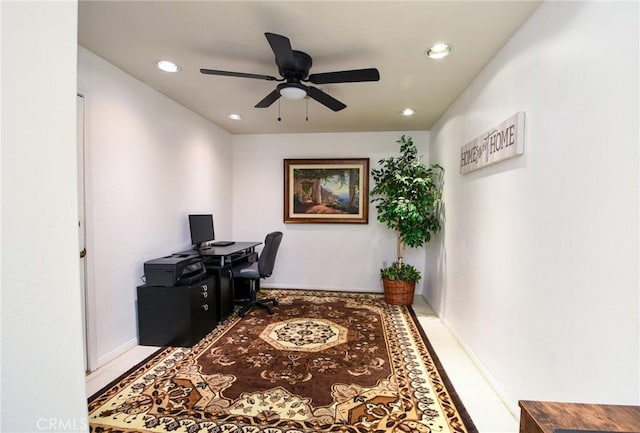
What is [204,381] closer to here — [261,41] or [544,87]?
[261,41]

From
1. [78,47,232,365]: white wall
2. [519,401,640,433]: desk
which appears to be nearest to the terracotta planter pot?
[78,47,232,365]: white wall

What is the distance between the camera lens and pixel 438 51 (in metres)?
2.26

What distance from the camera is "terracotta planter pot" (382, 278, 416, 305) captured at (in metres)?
4.03

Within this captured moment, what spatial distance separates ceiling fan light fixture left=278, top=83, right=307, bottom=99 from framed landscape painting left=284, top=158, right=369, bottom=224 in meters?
2.35

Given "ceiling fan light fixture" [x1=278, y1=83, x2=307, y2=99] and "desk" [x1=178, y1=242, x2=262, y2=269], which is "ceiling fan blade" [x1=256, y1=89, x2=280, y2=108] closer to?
"ceiling fan light fixture" [x1=278, y1=83, x2=307, y2=99]

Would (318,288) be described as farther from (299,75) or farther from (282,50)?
(282,50)

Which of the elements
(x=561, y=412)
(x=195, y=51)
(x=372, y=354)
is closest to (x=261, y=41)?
(x=195, y=51)

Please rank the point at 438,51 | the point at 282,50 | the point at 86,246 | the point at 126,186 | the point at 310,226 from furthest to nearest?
the point at 310,226 → the point at 126,186 → the point at 86,246 → the point at 438,51 → the point at 282,50

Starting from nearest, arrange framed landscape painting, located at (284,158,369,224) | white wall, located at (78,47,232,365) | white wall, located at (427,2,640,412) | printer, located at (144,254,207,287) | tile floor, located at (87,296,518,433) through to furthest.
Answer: white wall, located at (427,2,640,412) < tile floor, located at (87,296,518,433) < white wall, located at (78,47,232,365) < printer, located at (144,254,207,287) < framed landscape painting, located at (284,158,369,224)

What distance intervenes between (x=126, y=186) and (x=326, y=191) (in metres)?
2.73

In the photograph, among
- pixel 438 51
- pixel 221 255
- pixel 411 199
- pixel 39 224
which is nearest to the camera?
pixel 39 224

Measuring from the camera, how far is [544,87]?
167 centimetres

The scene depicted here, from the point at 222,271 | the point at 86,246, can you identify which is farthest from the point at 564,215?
the point at 86,246

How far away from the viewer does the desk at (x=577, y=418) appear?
31.9 inches
